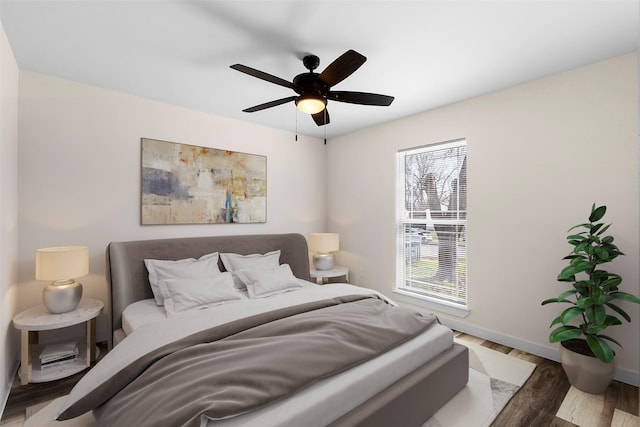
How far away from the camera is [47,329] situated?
7.14 feet

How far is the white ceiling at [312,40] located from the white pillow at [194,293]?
1827 mm

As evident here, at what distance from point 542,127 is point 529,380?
2.12m

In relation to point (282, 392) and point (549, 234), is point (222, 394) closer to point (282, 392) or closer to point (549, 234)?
point (282, 392)

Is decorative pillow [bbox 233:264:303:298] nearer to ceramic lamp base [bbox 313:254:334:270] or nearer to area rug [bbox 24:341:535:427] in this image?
ceramic lamp base [bbox 313:254:334:270]

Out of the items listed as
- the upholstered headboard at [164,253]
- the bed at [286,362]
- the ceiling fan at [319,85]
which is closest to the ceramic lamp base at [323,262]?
the upholstered headboard at [164,253]

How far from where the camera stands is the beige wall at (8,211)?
199 centimetres

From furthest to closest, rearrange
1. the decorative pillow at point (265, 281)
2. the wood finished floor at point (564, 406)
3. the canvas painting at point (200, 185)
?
the canvas painting at point (200, 185) < the decorative pillow at point (265, 281) < the wood finished floor at point (564, 406)

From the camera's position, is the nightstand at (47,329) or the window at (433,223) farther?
the window at (433,223)

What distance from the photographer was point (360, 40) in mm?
2088

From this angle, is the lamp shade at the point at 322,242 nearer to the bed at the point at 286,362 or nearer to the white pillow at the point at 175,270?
the bed at the point at 286,362

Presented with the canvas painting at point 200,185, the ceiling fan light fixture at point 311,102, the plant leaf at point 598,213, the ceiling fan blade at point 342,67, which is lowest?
the plant leaf at point 598,213

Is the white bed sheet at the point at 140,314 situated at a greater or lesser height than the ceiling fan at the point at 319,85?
lesser

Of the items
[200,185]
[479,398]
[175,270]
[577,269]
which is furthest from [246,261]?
[577,269]

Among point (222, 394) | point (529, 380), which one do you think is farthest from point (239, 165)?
point (529, 380)
